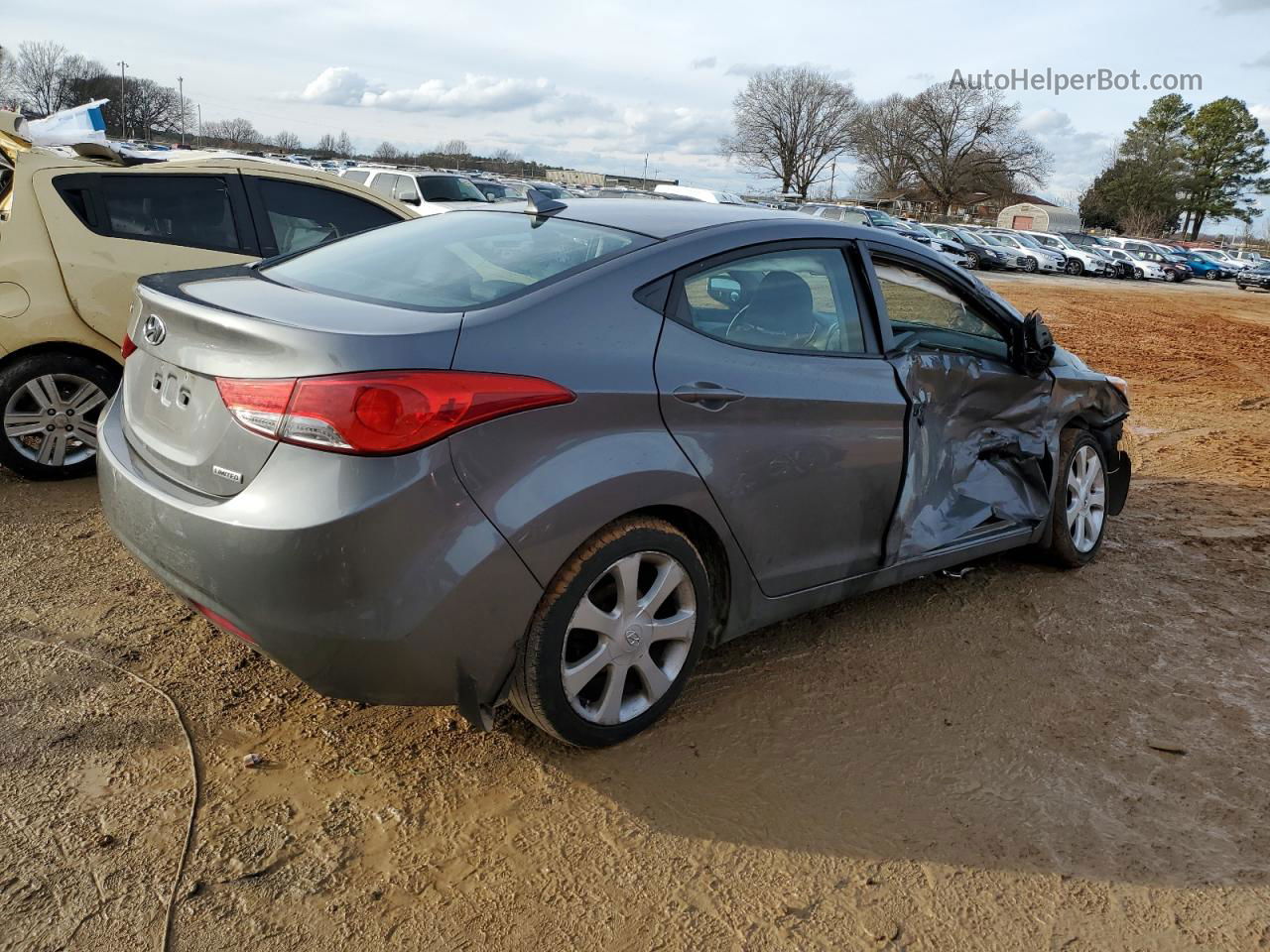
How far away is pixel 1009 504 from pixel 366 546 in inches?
116

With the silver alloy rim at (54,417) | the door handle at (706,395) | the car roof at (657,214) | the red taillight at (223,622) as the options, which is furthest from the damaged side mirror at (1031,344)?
the silver alloy rim at (54,417)

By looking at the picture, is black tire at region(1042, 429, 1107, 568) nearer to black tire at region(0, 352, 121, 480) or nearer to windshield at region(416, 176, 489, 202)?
black tire at region(0, 352, 121, 480)

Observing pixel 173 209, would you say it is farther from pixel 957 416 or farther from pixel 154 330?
pixel 957 416

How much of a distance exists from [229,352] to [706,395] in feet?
4.30

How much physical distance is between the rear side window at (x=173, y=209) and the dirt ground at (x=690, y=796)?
1.87 meters

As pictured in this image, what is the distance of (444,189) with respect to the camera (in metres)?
20.5

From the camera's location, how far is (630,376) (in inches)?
111

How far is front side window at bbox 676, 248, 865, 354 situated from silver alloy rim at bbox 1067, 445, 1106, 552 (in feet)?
5.71

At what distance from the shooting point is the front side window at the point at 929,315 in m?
3.82

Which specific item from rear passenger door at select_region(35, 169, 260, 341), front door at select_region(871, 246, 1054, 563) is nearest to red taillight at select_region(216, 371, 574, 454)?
front door at select_region(871, 246, 1054, 563)

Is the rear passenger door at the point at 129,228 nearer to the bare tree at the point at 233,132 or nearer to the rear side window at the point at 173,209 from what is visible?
the rear side window at the point at 173,209

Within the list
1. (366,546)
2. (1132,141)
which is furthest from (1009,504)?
(1132,141)

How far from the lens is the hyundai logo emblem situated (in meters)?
2.93

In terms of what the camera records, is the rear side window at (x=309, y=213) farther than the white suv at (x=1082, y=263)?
No
